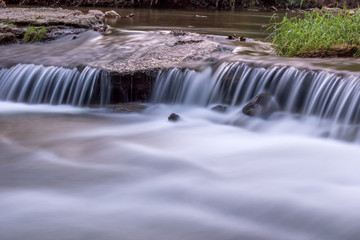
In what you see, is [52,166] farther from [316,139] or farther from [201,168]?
[316,139]

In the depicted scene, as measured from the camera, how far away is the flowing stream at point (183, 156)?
3203 mm

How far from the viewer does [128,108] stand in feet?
20.0

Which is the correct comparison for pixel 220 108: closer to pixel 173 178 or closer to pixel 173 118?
pixel 173 118

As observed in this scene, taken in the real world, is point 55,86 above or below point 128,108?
above

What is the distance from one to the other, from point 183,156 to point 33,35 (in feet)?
18.1

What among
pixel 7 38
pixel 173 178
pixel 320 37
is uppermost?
pixel 320 37

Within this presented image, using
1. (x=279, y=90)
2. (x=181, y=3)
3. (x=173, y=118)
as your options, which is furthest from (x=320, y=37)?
(x=181, y=3)

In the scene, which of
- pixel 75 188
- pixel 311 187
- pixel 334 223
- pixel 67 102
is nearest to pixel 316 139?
pixel 311 187

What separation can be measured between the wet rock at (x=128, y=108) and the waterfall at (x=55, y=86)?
0.30 m

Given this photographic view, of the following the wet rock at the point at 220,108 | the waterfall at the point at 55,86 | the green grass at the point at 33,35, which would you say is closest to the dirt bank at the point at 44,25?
the green grass at the point at 33,35

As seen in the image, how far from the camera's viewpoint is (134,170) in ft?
13.9

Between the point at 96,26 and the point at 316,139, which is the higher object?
the point at 96,26

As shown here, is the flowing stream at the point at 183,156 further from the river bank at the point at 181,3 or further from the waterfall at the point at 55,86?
the river bank at the point at 181,3

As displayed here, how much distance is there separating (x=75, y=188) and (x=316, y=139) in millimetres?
2737
